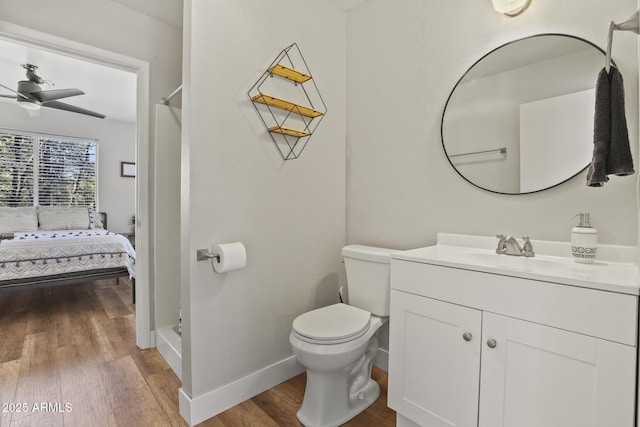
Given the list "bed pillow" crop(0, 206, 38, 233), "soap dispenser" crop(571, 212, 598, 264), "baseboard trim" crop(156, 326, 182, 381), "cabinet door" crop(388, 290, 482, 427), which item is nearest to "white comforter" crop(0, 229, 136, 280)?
"bed pillow" crop(0, 206, 38, 233)

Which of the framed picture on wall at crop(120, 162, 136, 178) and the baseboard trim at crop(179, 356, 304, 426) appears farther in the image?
the framed picture on wall at crop(120, 162, 136, 178)

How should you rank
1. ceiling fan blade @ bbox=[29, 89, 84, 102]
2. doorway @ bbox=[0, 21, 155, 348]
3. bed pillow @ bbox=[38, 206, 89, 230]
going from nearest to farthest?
1. doorway @ bbox=[0, 21, 155, 348]
2. ceiling fan blade @ bbox=[29, 89, 84, 102]
3. bed pillow @ bbox=[38, 206, 89, 230]

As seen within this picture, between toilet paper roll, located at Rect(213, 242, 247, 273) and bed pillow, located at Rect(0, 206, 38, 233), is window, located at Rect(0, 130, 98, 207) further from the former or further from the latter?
toilet paper roll, located at Rect(213, 242, 247, 273)

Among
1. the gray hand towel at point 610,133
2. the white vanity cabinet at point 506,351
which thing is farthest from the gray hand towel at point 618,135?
the white vanity cabinet at point 506,351

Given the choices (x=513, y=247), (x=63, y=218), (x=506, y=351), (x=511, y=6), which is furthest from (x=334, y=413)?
(x=63, y=218)

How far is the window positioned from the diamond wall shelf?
16.2 feet

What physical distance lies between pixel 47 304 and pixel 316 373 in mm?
3366

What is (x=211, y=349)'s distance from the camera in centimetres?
157

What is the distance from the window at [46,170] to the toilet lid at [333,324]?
532 centimetres

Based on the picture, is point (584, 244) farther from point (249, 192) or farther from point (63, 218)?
point (63, 218)

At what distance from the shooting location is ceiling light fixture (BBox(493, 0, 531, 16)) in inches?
57.0

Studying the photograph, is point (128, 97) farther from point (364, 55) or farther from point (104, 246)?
point (364, 55)

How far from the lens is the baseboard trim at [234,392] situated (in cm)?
150

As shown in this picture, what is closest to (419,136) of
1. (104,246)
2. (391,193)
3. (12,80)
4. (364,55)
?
(391,193)
